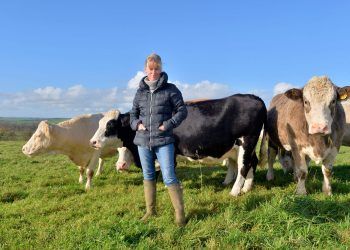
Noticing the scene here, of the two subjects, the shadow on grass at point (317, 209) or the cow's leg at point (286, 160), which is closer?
the shadow on grass at point (317, 209)

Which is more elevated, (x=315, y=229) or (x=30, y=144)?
(x=30, y=144)

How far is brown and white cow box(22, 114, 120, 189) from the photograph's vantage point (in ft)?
32.8

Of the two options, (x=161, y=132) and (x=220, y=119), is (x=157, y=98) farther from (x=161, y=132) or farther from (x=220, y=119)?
(x=220, y=119)

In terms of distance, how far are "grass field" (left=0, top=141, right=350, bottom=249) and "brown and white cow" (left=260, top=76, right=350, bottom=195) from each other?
562 mm

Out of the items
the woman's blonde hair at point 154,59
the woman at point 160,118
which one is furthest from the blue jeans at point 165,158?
the woman's blonde hair at point 154,59

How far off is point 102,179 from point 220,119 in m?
4.47

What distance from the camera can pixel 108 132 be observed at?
336 inches

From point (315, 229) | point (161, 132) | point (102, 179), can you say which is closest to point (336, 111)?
point (315, 229)

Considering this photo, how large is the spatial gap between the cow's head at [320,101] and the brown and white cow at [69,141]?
508 cm

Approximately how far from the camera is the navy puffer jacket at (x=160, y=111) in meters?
5.28

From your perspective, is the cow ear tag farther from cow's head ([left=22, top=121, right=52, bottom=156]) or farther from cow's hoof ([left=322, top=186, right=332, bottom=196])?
cow's head ([left=22, top=121, right=52, bottom=156])

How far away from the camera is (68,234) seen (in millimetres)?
5230

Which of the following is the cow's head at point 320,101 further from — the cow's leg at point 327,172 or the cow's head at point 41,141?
the cow's head at point 41,141

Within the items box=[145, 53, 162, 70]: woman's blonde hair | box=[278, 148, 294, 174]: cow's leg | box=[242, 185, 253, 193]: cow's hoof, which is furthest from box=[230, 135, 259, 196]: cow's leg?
box=[145, 53, 162, 70]: woman's blonde hair
